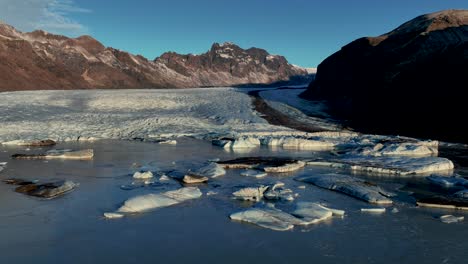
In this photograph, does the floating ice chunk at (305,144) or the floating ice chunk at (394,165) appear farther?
the floating ice chunk at (305,144)

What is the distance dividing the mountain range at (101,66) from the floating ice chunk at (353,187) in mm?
72151

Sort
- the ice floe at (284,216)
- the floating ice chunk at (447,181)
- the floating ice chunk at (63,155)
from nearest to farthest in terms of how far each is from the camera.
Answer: the ice floe at (284,216) < the floating ice chunk at (447,181) < the floating ice chunk at (63,155)

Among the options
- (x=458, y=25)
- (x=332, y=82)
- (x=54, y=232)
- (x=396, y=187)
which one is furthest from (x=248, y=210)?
(x=332, y=82)

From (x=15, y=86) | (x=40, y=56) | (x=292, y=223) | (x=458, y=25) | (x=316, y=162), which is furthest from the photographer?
(x=40, y=56)

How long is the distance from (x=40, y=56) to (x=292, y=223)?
102757 mm

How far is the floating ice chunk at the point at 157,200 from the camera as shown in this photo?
8898 millimetres

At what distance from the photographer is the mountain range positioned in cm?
8664

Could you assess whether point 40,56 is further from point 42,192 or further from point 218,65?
point 42,192

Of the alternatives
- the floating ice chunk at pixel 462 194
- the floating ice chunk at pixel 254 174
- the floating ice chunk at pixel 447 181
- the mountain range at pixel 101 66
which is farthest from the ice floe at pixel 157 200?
the mountain range at pixel 101 66

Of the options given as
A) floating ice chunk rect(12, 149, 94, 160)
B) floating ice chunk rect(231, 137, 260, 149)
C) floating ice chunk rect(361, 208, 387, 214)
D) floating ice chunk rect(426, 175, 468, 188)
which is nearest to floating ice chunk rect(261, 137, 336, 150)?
floating ice chunk rect(231, 137, 260, 149)

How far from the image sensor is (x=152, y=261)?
620 centimetres

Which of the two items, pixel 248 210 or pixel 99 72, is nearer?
pixel 248 210

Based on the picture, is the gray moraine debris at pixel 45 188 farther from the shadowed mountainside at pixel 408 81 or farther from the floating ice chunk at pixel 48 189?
the shadowed mountainside at pixel 408 81

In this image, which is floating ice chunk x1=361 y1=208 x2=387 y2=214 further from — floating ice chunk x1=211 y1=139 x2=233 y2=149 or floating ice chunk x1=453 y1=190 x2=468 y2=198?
floating ice chunk x1=211 y1=139 x2=233 y2=149
